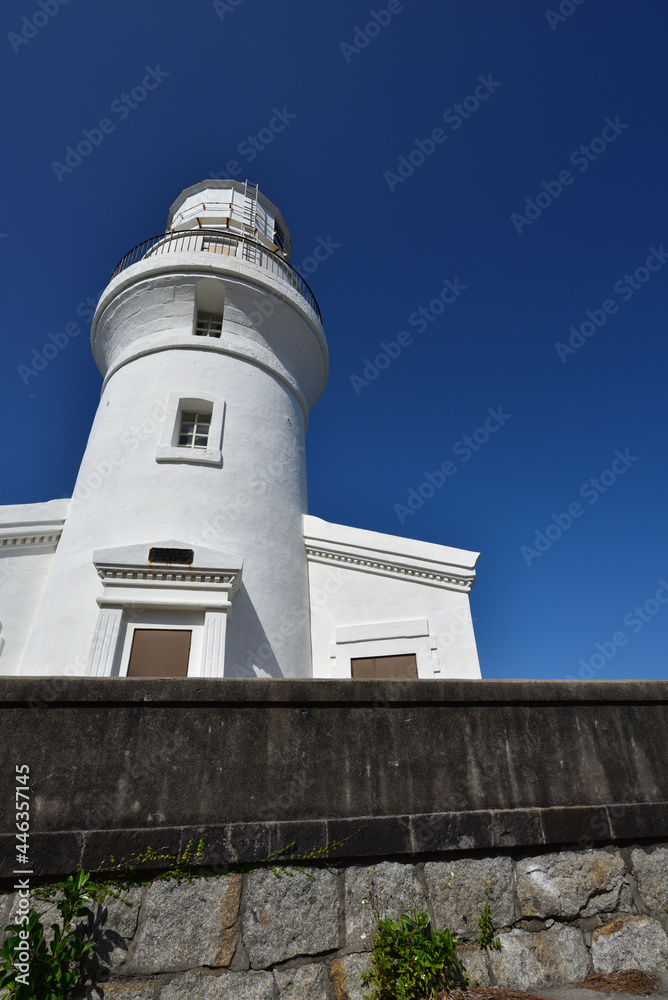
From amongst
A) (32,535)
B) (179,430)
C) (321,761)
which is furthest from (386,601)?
(321,761)

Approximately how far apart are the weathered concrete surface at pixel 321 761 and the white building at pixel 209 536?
14.4ft

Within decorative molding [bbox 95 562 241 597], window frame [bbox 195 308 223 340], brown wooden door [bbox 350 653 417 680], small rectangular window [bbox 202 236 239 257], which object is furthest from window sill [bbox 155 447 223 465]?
small rectangular window [bbox 202 236 239 257]

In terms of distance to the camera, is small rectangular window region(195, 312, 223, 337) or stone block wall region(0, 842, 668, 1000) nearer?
stone block wall region(0, 842, 668, 1000)

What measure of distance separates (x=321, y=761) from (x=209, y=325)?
10599 mm

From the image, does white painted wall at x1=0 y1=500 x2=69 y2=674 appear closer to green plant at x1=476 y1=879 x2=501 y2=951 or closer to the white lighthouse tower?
the white lighthouse tower

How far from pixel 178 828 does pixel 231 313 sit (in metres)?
10.4

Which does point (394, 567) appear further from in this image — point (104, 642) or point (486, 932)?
point (486, 932)

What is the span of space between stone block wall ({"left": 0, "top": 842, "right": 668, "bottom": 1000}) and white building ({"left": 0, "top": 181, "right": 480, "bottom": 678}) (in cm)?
478

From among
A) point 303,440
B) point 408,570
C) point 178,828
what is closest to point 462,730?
point 178,828

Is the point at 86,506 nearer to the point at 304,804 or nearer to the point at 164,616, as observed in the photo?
the point at 164,616

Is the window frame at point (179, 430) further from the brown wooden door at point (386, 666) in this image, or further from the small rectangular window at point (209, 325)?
the brown wooden door at point (386, 666)

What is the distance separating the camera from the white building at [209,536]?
8.10 m

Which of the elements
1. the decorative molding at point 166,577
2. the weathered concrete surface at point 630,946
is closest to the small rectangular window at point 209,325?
the decorative molding at point 166,577

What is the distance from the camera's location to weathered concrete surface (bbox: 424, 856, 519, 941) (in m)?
3.30
